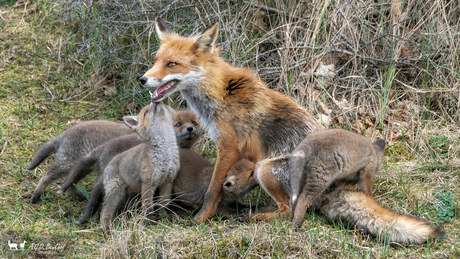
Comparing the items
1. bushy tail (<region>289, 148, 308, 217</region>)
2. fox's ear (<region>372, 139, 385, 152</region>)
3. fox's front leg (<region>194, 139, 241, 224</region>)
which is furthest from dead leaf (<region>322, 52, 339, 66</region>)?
bushy tail (<region>289, 148, 308, 217</region>)

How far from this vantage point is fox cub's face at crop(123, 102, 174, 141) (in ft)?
18.1

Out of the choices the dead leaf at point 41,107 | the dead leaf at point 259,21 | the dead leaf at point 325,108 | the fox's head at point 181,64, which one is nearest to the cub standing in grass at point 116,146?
the fox's head at point 181,64

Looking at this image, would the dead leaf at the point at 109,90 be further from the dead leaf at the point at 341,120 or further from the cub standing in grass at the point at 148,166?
the dead leaf at the point at 341,120

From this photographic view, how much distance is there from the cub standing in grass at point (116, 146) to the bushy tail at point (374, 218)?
217 cm

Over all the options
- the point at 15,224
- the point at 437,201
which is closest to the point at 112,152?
the point at 15,224

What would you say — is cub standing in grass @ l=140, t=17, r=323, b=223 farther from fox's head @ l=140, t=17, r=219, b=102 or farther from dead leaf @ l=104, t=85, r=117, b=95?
dead leaf @ l=104, t=85, r=117, b=95

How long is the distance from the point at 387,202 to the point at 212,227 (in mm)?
2177

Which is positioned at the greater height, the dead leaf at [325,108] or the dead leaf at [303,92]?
the dead leaf at [303,92]

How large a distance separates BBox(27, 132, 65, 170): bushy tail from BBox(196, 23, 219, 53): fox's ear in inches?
97.7

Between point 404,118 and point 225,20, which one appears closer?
point 404,118

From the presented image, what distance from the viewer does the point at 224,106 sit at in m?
5.57

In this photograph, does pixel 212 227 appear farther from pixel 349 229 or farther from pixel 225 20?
pixel 225 20

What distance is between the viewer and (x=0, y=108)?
7953 millimetres

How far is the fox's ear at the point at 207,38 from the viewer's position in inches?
218
